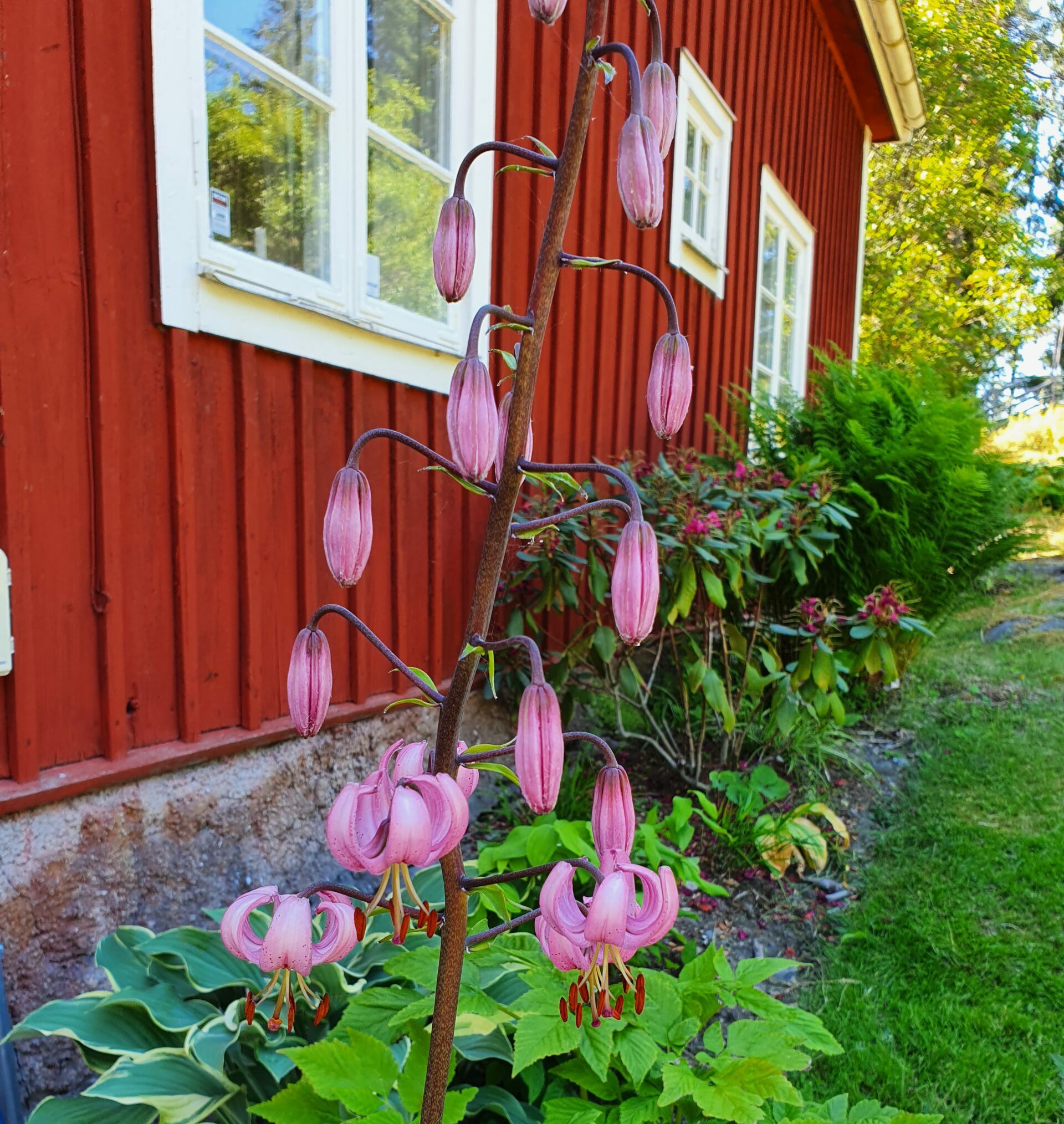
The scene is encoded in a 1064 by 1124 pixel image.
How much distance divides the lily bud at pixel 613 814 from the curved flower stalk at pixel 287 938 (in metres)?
0.30

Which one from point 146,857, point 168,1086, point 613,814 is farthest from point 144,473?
point 613,814

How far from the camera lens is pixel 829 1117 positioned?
163 centimetres

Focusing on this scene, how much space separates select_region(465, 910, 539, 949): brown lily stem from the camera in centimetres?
103

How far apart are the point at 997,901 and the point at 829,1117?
1996 mm

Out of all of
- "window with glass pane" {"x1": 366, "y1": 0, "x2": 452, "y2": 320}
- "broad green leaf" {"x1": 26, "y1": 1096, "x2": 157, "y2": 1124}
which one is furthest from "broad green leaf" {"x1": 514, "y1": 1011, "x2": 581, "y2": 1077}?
"window with glass pane" {"x1": 366, "y1": 0, "x2": 452, "y2": 320}

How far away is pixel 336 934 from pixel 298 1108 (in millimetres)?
566

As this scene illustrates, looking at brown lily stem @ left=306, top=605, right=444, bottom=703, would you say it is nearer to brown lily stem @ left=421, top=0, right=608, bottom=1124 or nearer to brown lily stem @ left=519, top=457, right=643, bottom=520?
brown lily stem @ left=421, top=0, right=608, bottom=1124

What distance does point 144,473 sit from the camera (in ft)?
7.53

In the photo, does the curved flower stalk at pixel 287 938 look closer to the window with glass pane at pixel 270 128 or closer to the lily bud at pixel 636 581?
the lily bud at pixel 636 581

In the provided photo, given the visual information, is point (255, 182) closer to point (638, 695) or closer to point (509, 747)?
point (509, 747)

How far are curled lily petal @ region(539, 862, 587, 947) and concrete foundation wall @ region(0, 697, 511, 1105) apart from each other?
5.47 ft

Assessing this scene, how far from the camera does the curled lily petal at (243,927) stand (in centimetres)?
100

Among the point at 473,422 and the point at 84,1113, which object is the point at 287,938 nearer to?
the point at 473,422

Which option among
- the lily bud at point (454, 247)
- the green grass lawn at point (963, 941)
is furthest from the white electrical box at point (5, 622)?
the green grass lawn at point (963, 941)
